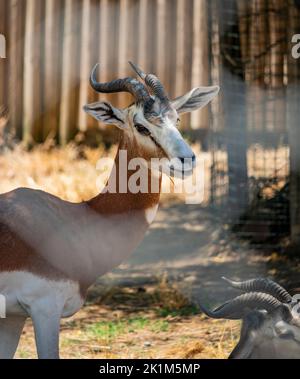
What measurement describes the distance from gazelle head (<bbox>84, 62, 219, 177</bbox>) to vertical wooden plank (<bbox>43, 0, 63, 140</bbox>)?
22.9 feet

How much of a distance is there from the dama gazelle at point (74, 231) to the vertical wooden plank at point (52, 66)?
23.1ft

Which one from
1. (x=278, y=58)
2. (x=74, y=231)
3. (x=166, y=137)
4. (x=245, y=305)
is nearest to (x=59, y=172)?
(x=278, y=58)

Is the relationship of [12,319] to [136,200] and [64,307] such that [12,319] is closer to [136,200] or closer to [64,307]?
[64,307]

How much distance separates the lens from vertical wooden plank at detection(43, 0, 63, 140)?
11.6m

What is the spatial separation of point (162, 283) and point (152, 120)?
2.49 m

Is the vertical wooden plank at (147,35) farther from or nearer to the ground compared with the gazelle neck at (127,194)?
farther from the ground

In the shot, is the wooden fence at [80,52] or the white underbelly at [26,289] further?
the wooden fence at [80,52]

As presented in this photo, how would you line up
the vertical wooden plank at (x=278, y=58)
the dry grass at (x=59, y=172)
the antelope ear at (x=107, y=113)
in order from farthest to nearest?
the dry grass at (x=59, y=172), the vertical wooden plank at (x=278, y=58), the antelope ear at (x=107, y=113)

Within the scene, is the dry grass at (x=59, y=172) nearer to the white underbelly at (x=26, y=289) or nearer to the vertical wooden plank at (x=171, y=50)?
the vertical wooden plank at (x=171, y=50)

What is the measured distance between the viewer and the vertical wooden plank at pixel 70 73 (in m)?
11.6

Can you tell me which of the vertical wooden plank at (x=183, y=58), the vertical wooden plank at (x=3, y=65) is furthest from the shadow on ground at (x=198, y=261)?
the vertical wooden plank at (x=3, y=65)

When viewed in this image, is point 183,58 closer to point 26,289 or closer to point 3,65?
point 3,65

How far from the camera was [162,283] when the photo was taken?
21.9 feet

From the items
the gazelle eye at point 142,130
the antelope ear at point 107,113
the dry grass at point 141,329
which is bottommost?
the dry grass at point 141,329
